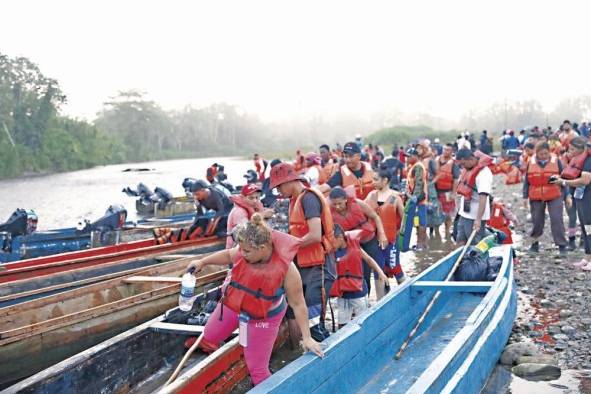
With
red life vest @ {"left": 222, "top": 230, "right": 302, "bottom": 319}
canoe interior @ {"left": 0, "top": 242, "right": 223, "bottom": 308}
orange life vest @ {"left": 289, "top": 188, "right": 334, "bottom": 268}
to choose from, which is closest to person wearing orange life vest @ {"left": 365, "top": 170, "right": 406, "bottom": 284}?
orange life vest @ {"left": 289, "top": 188, "right": 334, "bottom": 268}

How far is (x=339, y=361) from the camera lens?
4305 mm

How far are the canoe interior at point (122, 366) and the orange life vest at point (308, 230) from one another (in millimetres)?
971

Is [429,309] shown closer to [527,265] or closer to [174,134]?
[527,265]

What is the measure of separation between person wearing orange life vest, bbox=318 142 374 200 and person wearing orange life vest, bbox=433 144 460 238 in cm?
369

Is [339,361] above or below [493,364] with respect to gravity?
above

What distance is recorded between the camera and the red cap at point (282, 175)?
15.7 ft

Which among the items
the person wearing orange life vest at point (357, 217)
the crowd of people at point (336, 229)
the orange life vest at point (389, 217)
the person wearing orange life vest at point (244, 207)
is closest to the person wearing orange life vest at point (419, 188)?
the crowd of people at point (336, 229)

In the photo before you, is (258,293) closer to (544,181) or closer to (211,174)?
(544,181)

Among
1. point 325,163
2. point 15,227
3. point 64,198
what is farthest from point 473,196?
point 64,198

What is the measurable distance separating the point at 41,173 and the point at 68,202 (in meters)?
25.9

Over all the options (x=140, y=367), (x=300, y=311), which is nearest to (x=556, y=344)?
(x=300, y=311)

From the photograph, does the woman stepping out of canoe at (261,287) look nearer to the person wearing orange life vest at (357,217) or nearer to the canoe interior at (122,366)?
the canoe interior at (122,366)

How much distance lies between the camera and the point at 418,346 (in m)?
5.65

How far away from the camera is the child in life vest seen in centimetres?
539
